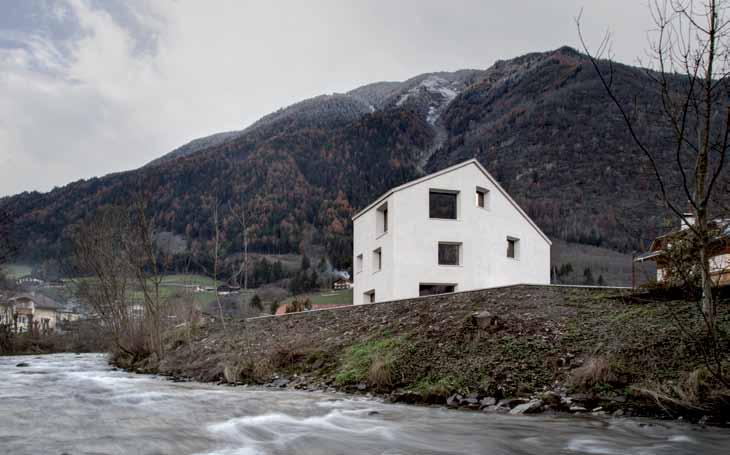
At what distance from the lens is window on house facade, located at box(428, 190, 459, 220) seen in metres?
34.2

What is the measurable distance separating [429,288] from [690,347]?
2186cm

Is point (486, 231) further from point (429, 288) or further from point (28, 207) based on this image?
point (28, 207)

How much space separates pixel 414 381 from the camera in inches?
581

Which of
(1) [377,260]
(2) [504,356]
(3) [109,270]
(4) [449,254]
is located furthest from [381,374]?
(3) [109,270]

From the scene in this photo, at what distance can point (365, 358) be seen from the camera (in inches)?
681

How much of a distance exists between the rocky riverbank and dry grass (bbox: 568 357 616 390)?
0.8 inches

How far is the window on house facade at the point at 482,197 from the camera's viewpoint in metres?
35.0

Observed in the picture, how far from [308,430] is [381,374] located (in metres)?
4.72

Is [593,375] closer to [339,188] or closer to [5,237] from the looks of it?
[5,237]

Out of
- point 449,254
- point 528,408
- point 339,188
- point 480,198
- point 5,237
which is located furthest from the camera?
point 339,188

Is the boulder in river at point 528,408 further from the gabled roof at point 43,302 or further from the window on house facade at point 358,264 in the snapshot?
the gabled roof at point 43,302

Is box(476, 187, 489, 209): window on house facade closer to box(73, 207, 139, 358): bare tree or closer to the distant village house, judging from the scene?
the distant village house

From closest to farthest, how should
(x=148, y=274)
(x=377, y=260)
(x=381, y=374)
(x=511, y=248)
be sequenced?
(x=381, y=374) < (x=148, y=274) < (x=377, y=260) < (x=511, y=248)

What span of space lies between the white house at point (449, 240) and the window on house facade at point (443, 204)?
0.06 meters
